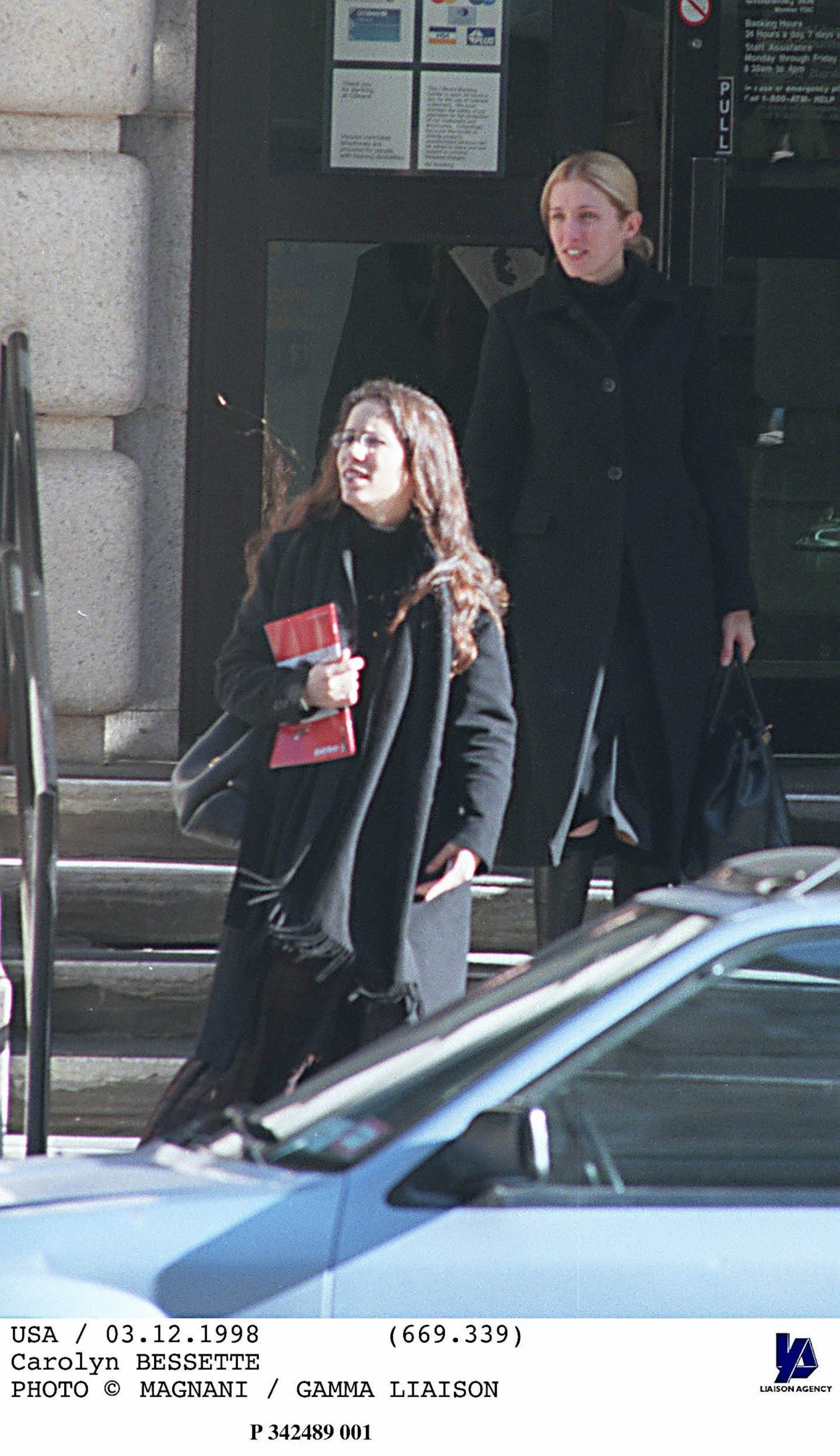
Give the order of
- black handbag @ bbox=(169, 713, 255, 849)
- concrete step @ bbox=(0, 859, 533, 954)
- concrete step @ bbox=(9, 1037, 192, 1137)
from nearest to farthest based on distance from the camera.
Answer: black handbag @ bbox=(169, 713, 255, 849) < concrete step @ bbox=(9, 1037, 192, 1137) < concrete step @ bbox=(0, 859, 533, 954)

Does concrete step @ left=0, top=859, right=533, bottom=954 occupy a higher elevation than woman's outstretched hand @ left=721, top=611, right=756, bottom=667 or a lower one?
lower

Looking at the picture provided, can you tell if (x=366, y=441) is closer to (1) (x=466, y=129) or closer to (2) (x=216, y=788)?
(2) (x=216, y=788)

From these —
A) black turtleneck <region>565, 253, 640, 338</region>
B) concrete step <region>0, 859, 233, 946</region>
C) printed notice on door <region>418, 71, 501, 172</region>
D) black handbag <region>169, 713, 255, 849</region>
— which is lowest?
concrete step <region>0, 859, 233, 946</region>

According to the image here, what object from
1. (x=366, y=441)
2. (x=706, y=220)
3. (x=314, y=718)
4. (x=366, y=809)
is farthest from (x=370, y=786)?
(x=706, y=220)

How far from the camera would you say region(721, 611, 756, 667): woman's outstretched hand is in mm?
4449

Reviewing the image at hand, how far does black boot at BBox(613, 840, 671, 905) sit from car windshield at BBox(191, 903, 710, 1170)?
138 centimetres

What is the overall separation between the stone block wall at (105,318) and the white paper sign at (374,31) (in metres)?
0.46

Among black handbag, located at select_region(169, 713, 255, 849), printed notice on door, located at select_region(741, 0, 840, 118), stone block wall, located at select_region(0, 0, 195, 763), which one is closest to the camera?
black handbag, located at select_region(169, 713, 255, 849)

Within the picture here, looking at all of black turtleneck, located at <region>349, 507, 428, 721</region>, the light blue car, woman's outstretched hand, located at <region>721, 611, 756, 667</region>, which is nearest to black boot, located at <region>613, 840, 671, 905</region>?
woman's outstretched hand, located at <region>721, 611, 756, 667</region>

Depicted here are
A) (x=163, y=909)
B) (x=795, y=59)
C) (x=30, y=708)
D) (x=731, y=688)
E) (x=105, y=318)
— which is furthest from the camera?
(x=795, y=59)

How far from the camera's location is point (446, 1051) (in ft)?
8.97

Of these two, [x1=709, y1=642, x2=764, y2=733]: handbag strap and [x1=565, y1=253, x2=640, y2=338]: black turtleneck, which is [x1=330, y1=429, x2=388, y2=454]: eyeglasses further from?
[x1=709, y1=642, x2=764, y2=733]: handbag strap

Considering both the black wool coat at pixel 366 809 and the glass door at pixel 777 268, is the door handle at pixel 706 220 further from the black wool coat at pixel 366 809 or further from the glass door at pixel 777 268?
the black wool coat at pixel 366 809
